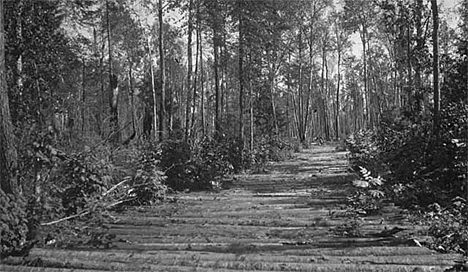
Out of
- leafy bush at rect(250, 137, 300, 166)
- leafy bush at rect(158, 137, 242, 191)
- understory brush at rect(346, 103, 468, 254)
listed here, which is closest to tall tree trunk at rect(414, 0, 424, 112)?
understory brush at rect(346, 103, 468, 254)

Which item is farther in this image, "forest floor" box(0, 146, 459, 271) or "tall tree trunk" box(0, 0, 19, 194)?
"tall tree trunk" box(0, 0, 19, 194)

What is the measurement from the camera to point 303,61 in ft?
111

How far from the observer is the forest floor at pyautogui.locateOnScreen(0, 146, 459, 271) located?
16.2 ft

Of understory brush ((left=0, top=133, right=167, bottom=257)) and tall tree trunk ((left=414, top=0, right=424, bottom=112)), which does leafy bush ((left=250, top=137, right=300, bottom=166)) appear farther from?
understory brush ((left=0, top=133, right=167, bottom=257))

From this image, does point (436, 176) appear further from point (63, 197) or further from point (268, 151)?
point (268, 151)

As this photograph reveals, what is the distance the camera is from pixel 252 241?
602cm

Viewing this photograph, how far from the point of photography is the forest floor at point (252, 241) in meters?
4.94

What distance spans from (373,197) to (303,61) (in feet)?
87.0

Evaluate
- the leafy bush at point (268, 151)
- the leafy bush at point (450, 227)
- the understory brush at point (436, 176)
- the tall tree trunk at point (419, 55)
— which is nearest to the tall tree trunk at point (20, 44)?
the leafy bush at point (268, 151)

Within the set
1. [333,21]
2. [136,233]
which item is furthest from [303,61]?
[136,233]

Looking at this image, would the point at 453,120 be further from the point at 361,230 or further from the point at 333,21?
the point at 333,21

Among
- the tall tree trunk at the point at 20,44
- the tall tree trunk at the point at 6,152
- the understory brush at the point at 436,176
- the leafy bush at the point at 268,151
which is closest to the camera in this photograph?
the tall tree trunk at the point at 6,152

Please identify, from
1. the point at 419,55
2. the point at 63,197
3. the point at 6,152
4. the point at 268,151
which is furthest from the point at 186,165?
the point at 268,151

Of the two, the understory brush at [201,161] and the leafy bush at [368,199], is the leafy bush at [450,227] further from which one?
the understory brush at [201,161]
